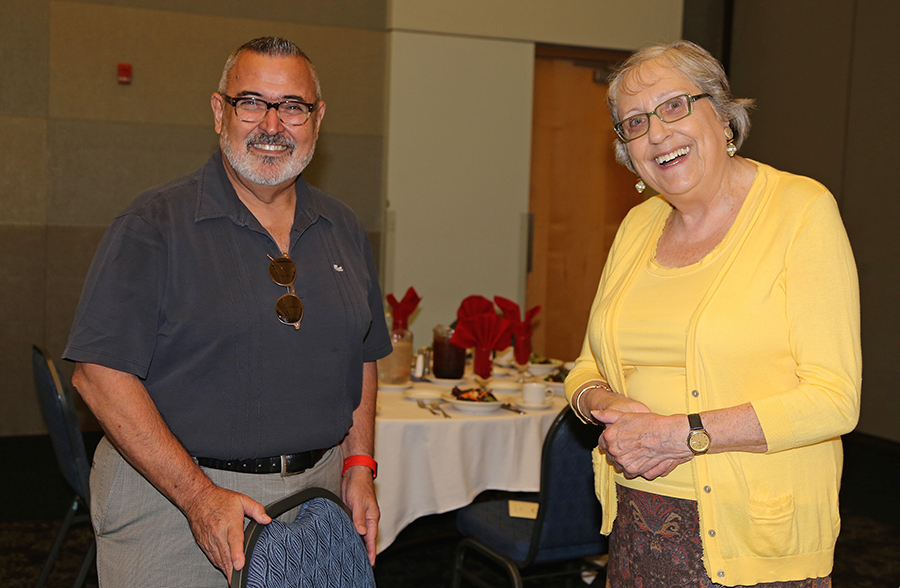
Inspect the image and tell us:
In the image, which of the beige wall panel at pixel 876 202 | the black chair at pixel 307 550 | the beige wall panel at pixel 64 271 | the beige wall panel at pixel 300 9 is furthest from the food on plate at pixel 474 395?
the beige wall panel at pixel 876 202

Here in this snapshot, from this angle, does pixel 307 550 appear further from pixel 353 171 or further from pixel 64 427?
pixel 353 171

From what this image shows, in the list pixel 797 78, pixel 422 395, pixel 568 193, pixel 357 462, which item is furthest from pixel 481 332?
pixel 797 78

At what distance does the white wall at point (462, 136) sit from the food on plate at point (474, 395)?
2.69m

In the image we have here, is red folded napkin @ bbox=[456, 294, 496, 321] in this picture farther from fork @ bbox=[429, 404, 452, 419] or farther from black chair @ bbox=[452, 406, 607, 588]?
black chair @ bbox=[452, 406, 607, 588]

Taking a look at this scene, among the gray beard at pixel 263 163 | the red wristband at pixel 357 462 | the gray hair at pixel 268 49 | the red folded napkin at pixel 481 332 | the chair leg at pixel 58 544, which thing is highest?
the gray hair at pixel 268 49

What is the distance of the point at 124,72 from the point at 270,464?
445 cm

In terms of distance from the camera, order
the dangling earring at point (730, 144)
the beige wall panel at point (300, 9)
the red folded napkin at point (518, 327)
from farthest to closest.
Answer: the beige wall panel at point (300, 9) < the red folded napkin at point (518, 327) < the dangling earring at point (730, 144)

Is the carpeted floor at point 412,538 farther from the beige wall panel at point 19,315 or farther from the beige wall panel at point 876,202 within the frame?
the beige wall panel at point 876,202

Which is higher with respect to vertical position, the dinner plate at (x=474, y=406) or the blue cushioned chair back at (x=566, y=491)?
the dinner plate at (x=474, y=406)

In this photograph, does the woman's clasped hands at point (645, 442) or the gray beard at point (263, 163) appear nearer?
the woman's clasped hands at point (645, 442)

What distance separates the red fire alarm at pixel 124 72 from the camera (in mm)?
5309

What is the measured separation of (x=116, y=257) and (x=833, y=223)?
141 centimetres

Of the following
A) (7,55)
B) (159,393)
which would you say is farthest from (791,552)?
(7,55)

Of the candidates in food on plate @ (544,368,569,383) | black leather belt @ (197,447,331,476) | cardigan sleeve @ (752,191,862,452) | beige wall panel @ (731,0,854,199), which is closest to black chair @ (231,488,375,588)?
black leather belt @ (197,447,331,476)
